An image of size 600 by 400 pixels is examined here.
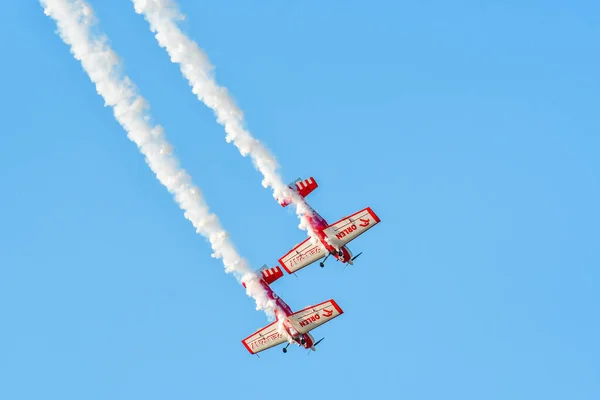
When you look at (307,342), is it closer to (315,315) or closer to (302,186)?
(315,315)

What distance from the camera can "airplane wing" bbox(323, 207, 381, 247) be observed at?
88.9 meters

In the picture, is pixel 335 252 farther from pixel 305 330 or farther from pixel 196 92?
pixel 196 92

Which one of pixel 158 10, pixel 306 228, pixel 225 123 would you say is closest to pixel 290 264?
pixel 306 228

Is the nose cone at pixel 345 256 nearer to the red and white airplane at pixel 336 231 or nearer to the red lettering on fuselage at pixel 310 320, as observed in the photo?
the red and white airplane at pixel 336 231

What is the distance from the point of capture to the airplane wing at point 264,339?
A: 295 ft

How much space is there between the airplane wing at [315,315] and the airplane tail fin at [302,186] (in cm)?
665

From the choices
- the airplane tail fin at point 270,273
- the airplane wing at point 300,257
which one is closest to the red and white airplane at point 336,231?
the airplane wing at point 300,257

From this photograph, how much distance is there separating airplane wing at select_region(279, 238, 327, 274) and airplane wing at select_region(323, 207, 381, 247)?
1.65 m

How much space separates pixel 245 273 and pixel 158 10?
56.2 feet

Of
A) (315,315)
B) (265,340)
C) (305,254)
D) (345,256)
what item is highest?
(305,254)

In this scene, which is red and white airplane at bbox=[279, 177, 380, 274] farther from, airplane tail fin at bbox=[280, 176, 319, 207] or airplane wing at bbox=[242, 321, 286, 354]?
airplane wing at bbox=[242, 321, 286, 354]

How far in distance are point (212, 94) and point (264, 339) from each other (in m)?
16.7

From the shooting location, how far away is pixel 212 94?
84000 millimetres

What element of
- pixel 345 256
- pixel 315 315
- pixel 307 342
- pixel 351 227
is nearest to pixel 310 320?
pixel 315 315
